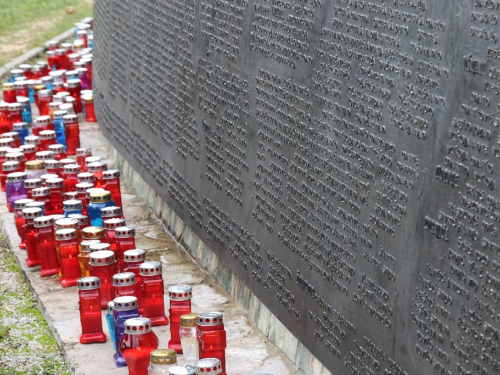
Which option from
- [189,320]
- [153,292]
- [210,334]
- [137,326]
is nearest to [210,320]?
[210,334]

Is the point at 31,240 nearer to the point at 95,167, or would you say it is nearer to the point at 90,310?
the point at 95,167

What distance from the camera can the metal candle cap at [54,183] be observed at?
7680mm

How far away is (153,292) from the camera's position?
230 inches

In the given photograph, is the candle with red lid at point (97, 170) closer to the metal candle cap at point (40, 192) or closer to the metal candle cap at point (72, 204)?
the metal candle cap at point (40, 192)

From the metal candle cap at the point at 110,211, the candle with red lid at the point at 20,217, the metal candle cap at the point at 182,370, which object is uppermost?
the metal candle cap at the point at 182,370

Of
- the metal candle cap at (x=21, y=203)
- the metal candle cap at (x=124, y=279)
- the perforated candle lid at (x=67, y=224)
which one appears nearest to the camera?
the metal candle cap at (x=124, y=279)

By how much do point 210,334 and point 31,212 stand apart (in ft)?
8.10

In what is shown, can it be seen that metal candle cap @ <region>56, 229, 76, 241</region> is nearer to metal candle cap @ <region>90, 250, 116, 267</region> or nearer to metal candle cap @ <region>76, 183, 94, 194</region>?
metal candle cap @ <region>90, 250, 116, 267</region>

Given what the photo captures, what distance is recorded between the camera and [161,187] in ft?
25.2

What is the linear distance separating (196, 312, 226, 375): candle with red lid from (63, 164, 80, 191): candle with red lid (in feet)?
11.2

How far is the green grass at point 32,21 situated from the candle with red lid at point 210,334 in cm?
1053

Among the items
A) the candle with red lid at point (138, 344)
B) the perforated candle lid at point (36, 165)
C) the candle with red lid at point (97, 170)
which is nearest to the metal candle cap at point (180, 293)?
the candle with red lid at point (138, 344)

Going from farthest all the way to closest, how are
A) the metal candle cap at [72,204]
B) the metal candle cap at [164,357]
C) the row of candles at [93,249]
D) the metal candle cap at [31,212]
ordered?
the metal candle cap at [72,204] → the metal candle cap at [31,212] → the row of candles at [93,249] → the metal candle cap at [164,357]

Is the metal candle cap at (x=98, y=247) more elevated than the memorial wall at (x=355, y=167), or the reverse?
the memorial wall at (x=355, y=167)
